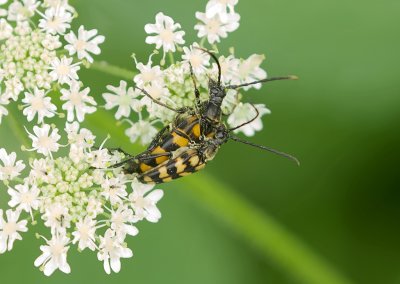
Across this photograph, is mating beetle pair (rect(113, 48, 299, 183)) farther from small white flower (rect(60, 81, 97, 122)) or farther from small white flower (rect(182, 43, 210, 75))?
small white flower (rect(60, 81, 97, 122))

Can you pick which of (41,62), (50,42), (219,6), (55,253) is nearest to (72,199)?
(55,253)

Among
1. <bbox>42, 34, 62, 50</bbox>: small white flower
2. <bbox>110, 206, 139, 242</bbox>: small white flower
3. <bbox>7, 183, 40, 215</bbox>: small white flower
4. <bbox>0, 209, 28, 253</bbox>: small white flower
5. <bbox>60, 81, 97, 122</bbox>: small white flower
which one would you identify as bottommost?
<bbox>0, 209, 28, 253</bbox>: small white flower

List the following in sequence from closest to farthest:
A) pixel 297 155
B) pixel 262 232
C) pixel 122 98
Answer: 1. pixel 122 98
2. pixel 262 232
3. pixel 297 155

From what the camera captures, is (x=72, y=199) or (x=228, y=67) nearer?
(x=72, y=199)

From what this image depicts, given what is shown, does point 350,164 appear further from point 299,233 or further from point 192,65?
point 192,65

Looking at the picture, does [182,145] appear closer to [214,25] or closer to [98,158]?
[98,158]

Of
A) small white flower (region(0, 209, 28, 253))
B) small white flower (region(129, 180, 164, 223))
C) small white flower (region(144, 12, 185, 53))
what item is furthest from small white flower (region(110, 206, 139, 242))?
small white flower (region(144, 12, 185, 53))
